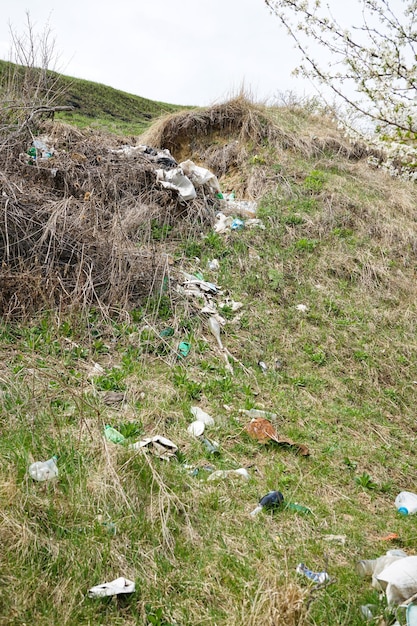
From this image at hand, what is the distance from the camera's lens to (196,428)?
2.85 metres

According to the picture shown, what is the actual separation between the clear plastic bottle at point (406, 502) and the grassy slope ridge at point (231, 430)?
0.09 metres

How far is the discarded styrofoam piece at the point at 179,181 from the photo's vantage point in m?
5.66

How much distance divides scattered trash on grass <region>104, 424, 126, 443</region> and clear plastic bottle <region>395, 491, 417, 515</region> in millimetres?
1501

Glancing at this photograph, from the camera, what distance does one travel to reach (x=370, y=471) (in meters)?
2.91

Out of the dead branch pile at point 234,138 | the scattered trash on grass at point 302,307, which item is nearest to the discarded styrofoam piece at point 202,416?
the scattered trash on grass at point 302,307

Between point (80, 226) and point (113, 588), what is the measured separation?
318cm

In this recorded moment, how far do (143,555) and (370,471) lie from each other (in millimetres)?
1655

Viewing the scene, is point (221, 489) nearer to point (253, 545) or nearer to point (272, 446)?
point (253, 545)

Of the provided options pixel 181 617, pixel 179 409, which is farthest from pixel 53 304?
pixel 181 617

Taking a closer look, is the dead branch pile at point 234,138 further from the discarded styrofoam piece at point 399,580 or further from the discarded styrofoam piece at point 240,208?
the discarded styrofoam piece at point 399,580

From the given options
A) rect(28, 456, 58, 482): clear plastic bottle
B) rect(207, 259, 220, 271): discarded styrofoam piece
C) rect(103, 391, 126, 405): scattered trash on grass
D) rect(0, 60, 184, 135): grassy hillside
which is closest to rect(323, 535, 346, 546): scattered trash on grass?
rect(28, 456, 58, 482): clear plastic bottle

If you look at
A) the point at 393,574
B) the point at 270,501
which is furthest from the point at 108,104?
the point at 393,574

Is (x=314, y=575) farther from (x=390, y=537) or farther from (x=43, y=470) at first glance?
(x=43, y=470)

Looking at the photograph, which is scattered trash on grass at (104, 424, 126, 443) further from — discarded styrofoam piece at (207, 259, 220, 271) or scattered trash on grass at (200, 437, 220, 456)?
discarded styrofoam piece at (207, 259, 220, 271)
